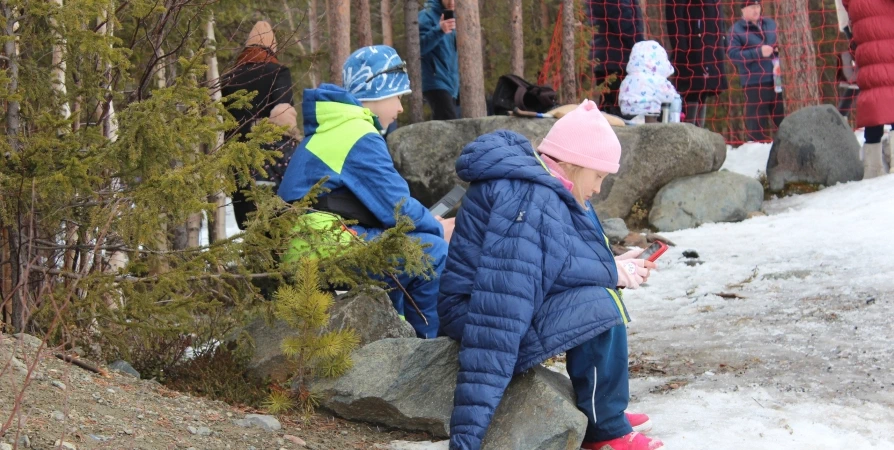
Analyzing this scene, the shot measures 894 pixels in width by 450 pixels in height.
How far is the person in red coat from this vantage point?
9609 mm

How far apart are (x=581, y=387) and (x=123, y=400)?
1796mm

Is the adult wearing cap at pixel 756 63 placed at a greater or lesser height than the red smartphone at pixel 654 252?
greater

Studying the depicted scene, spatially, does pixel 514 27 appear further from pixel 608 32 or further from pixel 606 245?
pixel 606 245

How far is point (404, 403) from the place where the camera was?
164 inches

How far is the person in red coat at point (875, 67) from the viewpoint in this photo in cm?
961

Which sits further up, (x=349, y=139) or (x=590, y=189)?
(x=349, y=139)

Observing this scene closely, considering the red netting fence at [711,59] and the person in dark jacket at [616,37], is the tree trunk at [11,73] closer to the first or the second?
the red netting fence at [711,59]

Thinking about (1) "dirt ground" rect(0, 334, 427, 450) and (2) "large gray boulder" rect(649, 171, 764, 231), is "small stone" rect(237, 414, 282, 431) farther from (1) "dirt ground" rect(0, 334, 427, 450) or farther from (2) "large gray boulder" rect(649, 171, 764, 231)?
(2) "large gray boulder" rect(649, 171, 764, 231)

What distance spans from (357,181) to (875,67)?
6722 mm

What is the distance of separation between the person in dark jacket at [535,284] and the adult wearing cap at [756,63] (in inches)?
335

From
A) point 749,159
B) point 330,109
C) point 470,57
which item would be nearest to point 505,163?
point 330,109

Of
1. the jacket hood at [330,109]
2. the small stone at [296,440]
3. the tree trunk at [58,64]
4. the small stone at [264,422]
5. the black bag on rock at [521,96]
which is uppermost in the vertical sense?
the black bag on rock at [521,96]

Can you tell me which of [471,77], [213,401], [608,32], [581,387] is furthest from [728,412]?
[608,32]

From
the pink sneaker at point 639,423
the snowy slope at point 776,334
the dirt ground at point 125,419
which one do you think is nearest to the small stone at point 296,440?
the dirt ground at point 125,419
